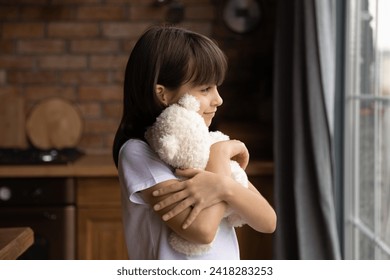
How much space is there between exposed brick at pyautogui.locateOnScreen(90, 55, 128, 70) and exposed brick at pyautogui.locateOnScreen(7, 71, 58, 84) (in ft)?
Result: 0.60

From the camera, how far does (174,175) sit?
106 cm

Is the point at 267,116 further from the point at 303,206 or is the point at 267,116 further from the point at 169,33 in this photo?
the point at 169,33

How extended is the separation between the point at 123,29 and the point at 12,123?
0.64 metres

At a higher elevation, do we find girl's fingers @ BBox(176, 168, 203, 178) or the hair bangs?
the hair bangs

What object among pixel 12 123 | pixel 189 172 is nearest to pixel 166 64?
pixel 189 172

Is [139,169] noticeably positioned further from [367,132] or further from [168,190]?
[367,132]

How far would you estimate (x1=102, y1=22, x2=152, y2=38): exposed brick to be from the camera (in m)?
3.14

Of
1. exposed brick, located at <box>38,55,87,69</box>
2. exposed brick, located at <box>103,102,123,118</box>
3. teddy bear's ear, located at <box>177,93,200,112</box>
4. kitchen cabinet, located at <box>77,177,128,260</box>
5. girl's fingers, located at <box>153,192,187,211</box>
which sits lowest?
kitchen cabinet, located at <box>77,177,128,260</box>

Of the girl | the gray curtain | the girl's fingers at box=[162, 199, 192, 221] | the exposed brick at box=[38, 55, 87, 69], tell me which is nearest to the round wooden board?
the exposed brick at box=[38, 55, 87, 69]

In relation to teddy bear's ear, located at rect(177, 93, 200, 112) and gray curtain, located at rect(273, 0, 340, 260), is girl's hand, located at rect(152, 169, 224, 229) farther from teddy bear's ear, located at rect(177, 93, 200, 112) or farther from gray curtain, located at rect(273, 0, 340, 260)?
gray curtain, located at rect(273, 0, 340, 260)

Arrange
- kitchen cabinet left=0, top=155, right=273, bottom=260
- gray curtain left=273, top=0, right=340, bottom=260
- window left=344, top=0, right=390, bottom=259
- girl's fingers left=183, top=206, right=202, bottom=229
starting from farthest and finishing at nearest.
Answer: kitchen cabinet left=0, top=155, right=273, bottom=260 → gray curtain left=273, top=0, right=340, bottom=260 → window left=344, top=0, right=390, bottom=259 → girl's fingers left=183, top=206, right=202, bottom=229
